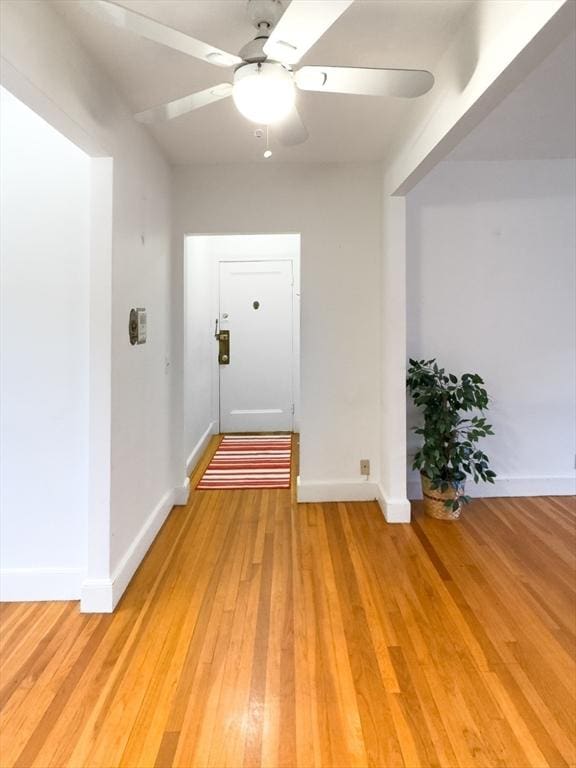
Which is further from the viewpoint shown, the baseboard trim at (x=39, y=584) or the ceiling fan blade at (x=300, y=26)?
the baseboard trim at (x=39, y=584)

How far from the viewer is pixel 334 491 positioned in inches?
124

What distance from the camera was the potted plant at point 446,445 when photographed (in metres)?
2.78

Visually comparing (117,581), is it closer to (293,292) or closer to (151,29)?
(151,29)

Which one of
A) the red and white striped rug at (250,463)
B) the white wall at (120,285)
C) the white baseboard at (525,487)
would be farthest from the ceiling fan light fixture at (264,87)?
the white baseboard at (525,487)

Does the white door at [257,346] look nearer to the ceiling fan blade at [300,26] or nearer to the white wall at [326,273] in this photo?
the white wall at [326,273]

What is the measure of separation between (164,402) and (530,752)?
2367 millimetres

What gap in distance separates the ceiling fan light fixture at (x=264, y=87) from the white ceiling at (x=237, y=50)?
0.39 meters

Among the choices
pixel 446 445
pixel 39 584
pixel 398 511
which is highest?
pixel 446 445

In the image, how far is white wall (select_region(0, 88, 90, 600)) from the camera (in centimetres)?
195

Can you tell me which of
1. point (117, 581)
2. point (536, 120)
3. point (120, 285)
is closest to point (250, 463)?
point (117, 581)

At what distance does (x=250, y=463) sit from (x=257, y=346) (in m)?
1.46

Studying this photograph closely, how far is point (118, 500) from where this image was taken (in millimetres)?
2080

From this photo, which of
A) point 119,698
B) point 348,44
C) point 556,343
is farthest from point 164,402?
point 556,343

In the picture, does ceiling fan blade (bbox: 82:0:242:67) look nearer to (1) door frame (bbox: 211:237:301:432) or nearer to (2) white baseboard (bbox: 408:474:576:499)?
(2) white baseboard (bbox: 408:474:576:499)
